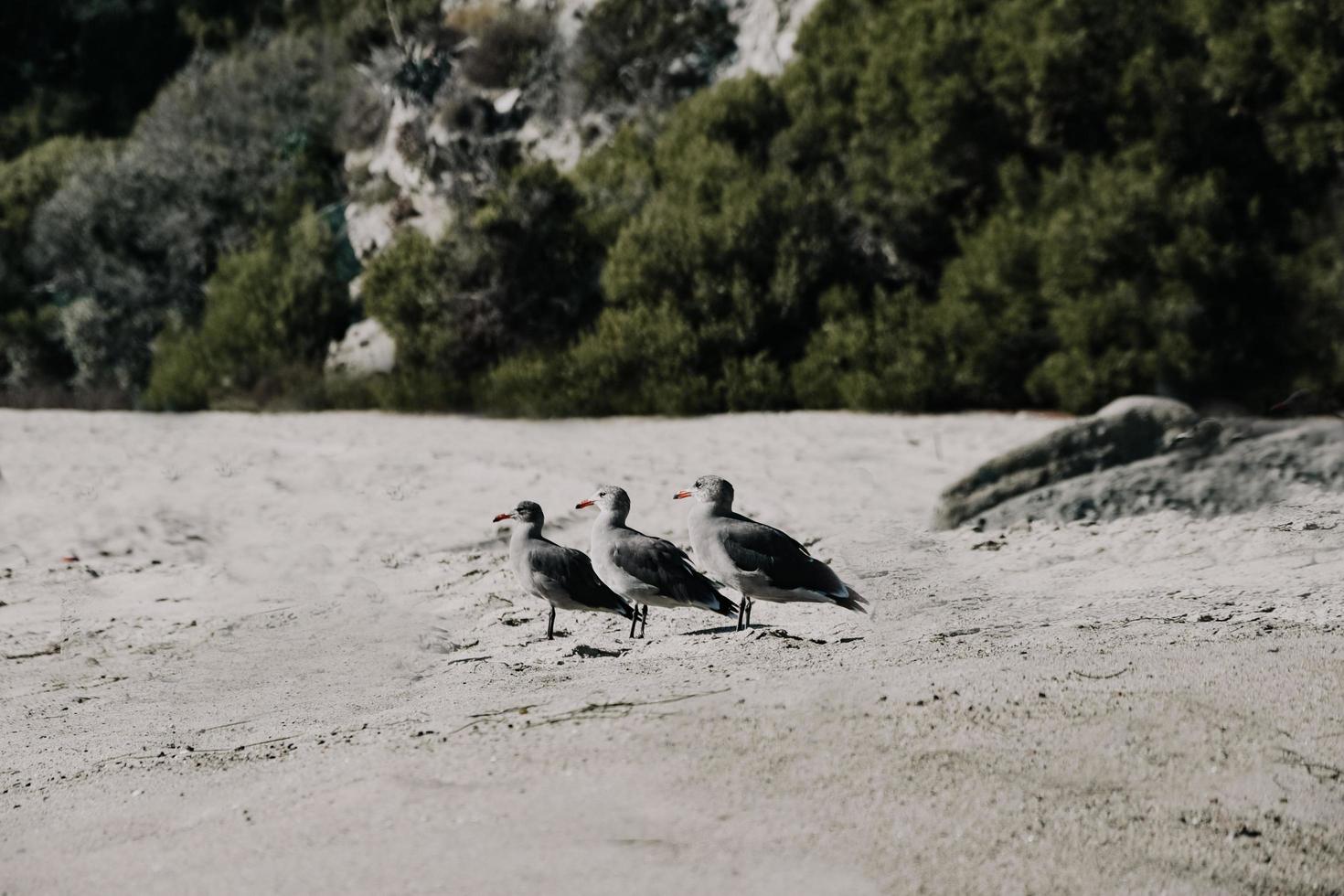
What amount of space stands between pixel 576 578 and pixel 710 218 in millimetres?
11565

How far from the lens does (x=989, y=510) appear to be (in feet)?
31.8

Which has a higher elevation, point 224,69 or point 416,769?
point 224,69

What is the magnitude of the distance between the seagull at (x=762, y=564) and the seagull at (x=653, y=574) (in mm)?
115

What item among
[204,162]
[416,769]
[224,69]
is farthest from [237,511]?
[224,69]

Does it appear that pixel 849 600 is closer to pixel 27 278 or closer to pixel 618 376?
pixel 618 376

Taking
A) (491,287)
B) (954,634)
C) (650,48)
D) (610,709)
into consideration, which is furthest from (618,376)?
(610,709)

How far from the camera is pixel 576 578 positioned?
301 inches

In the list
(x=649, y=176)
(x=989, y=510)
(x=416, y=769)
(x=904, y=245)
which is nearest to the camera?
(x=416, y=769)

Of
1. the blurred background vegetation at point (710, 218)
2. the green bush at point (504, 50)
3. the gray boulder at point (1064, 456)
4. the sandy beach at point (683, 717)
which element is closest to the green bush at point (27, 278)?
the blurred background vegetation at point (710, 218)

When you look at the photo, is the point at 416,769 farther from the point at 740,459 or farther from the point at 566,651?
the point at 740,459

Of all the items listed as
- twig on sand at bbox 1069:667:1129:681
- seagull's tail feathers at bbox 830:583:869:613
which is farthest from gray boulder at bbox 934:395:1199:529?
twig on sand at bbox 1069:667:1129:681

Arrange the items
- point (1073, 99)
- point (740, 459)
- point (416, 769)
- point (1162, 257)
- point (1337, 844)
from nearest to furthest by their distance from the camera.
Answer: point (1337, 844)
point (416, 769)
point (740, 459)
point (1162, 257)
point (1073, 99)

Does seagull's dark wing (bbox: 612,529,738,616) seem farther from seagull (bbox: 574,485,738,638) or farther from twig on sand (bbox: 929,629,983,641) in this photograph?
twig on sand (bbox: 929,629,983,641)

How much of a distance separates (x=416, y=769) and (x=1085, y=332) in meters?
12.1
